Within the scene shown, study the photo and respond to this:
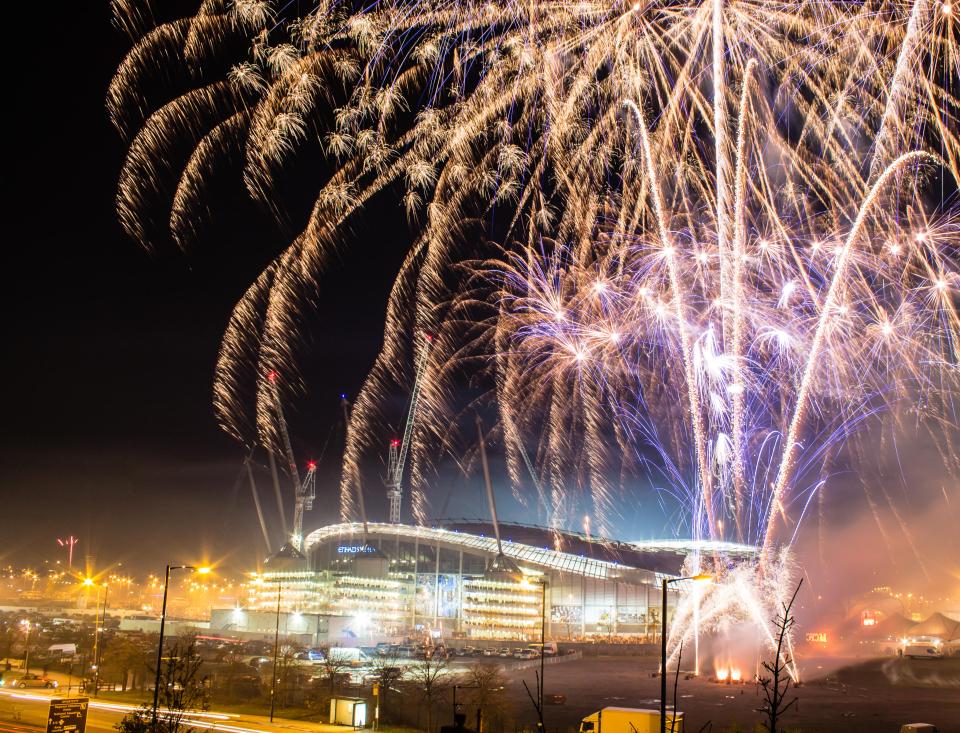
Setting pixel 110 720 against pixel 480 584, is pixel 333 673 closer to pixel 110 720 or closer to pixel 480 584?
pixel 110 720

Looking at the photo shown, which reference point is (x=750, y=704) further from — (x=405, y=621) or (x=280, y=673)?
(x=405, y=621)

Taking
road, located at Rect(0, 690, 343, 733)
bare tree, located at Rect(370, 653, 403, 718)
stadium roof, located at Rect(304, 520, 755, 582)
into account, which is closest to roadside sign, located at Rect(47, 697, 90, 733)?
road, located at Rect(0, 690, 343, 733)

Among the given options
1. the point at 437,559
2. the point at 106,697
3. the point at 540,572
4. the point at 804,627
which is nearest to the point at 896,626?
the point at 804,627

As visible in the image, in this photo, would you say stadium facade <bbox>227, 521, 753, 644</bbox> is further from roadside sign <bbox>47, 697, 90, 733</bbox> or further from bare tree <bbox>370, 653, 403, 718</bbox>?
roadside sign <bbox>47, 697, 90, 733</bbox>

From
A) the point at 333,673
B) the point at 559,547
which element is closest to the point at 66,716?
the point at 333,673

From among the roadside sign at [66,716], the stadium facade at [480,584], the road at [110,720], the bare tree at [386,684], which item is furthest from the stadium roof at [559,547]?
the roadside sign at [66,716]

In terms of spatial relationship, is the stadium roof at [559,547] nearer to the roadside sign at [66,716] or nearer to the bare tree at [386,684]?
the bare tree at [386,684]

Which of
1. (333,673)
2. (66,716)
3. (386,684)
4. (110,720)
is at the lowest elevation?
(110,720)
